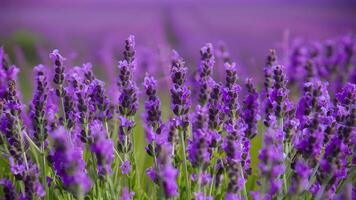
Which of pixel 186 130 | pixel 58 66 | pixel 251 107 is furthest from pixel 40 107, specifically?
pixel 251 107

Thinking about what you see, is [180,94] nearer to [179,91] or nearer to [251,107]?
[179,91]

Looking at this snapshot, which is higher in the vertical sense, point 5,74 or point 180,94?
point 5,74

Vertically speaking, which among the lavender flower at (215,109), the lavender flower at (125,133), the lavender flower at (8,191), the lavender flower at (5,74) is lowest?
the lavender flower at (8,191)

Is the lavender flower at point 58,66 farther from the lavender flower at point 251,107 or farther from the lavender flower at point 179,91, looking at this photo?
the lavender flower at point 251,107

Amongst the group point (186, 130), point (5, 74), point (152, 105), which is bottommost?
point (186, 130)

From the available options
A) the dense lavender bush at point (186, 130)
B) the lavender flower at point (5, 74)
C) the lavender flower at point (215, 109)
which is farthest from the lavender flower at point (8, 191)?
the lavender flower at point (215, 109)

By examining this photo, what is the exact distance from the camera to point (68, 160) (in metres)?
1.35

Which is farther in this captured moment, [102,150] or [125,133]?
[125,133]

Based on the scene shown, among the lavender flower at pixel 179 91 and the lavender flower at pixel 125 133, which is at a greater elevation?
the lavender flower at pixel 179 91

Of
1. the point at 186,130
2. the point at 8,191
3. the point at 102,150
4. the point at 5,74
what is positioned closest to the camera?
the point at 102,150

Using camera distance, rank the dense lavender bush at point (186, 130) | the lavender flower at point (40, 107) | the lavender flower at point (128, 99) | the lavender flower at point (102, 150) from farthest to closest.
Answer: the lavender flower at point (128, 99)
the lavender flower at point (40, 107)
the dense lavender bush at point (186, 130)
the lavender flower at point (102, 150)

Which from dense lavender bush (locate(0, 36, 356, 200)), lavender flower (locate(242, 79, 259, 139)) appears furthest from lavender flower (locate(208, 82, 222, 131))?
lavender flower (locate(242, 79, 259, 139))

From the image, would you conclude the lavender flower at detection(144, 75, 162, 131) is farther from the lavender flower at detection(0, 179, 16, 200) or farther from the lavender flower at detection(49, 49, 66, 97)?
the lavender flower at detection(0, 179, 16, 200)

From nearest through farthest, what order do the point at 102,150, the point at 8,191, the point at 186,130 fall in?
the point at 102,150 < the point at 8,191 < the point at 186,130
